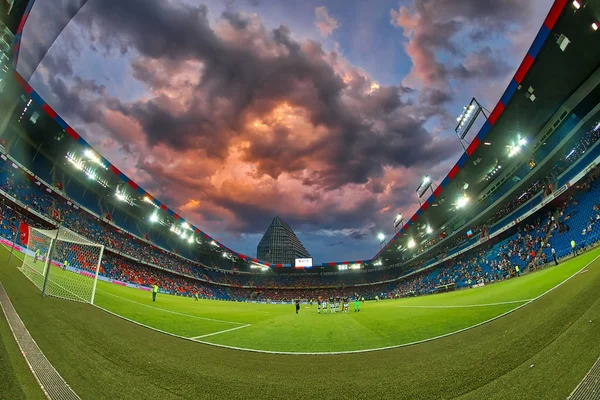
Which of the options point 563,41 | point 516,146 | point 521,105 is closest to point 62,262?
point 563,41

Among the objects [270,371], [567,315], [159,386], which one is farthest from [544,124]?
[159,386]

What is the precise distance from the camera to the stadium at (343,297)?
3.64 m

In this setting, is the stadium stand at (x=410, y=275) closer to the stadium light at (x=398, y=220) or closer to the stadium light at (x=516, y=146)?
the stadium light at (x=516, y=146)

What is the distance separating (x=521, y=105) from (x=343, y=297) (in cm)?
2635

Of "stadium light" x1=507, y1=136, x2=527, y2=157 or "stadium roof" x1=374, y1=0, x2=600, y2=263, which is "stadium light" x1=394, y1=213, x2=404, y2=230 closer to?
"stadium roof" x1=374, y1=0, x2=600, y2=263

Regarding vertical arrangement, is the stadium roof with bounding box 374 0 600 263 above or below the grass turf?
above

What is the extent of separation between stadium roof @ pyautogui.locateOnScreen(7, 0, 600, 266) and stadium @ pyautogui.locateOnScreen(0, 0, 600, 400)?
14 cm

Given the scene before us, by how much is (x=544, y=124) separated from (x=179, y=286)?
5693 cm

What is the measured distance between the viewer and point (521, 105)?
20.9 m

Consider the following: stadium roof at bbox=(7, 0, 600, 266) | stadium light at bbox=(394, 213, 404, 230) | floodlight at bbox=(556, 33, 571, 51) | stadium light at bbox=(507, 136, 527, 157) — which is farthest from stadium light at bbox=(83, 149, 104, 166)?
stadium light at bbox=(394, 213, 404, 230)

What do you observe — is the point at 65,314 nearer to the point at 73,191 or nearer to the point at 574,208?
the point at 574,208

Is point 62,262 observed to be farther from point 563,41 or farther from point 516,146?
point 516,146

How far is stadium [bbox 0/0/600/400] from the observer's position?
3645mm

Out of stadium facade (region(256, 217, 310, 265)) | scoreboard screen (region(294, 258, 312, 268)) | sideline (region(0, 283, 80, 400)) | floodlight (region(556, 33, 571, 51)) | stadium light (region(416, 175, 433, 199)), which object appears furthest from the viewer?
stadium facade (region(256, 217, 310, 265))
